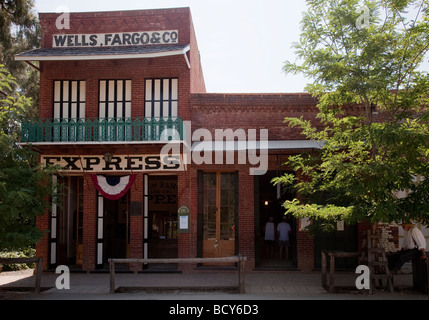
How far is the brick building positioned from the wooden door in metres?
0.04

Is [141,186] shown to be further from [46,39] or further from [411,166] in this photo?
[411,166]

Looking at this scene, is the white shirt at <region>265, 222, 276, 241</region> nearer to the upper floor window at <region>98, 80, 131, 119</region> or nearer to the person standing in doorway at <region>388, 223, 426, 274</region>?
the person standing in doorway at <region>388, 223, 426, 274</region>

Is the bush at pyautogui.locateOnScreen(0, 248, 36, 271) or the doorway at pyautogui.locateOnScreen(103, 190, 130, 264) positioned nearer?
the bush at pyautogui.locateOnScreen(0, 248, 36, 271)

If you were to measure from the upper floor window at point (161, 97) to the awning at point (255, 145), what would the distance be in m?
1.62

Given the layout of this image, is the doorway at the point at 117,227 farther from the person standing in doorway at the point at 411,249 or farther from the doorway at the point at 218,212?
the person standing in doorway at the point at 411,249

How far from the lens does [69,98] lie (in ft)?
48.9

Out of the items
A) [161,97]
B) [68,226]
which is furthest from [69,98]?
[68,226]

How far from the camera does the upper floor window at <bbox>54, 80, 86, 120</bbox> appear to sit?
14.8 meters

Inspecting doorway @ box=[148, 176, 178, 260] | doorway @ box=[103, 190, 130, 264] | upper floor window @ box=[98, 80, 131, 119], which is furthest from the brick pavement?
upper floor window @ box=[98, 80, 131, 119]

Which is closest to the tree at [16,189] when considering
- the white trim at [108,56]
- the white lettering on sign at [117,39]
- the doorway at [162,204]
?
the white trim at [108,56]

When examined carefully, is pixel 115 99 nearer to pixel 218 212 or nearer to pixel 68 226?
pixel 68 226

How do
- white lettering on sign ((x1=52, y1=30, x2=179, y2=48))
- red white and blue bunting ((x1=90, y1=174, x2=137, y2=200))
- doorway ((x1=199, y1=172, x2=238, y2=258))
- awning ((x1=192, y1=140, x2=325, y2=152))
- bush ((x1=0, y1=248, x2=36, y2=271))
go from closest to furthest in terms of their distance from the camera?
awning ((x1=192, y1=140, x2=325, y2=152))
red white and blue bunting ((x1=90, y1=174, x2=137, y2=200))
doorway ((x1=199, y1=172, x2=238, y2=258))
white lettering on sign ((x1=52, y1=30, x2=179, y2=48))
bush ((x1=0, y1=248, x2=36, y2=271))

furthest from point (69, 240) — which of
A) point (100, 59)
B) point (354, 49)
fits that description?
point (354, 49)

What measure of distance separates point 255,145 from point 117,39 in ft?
21.0
